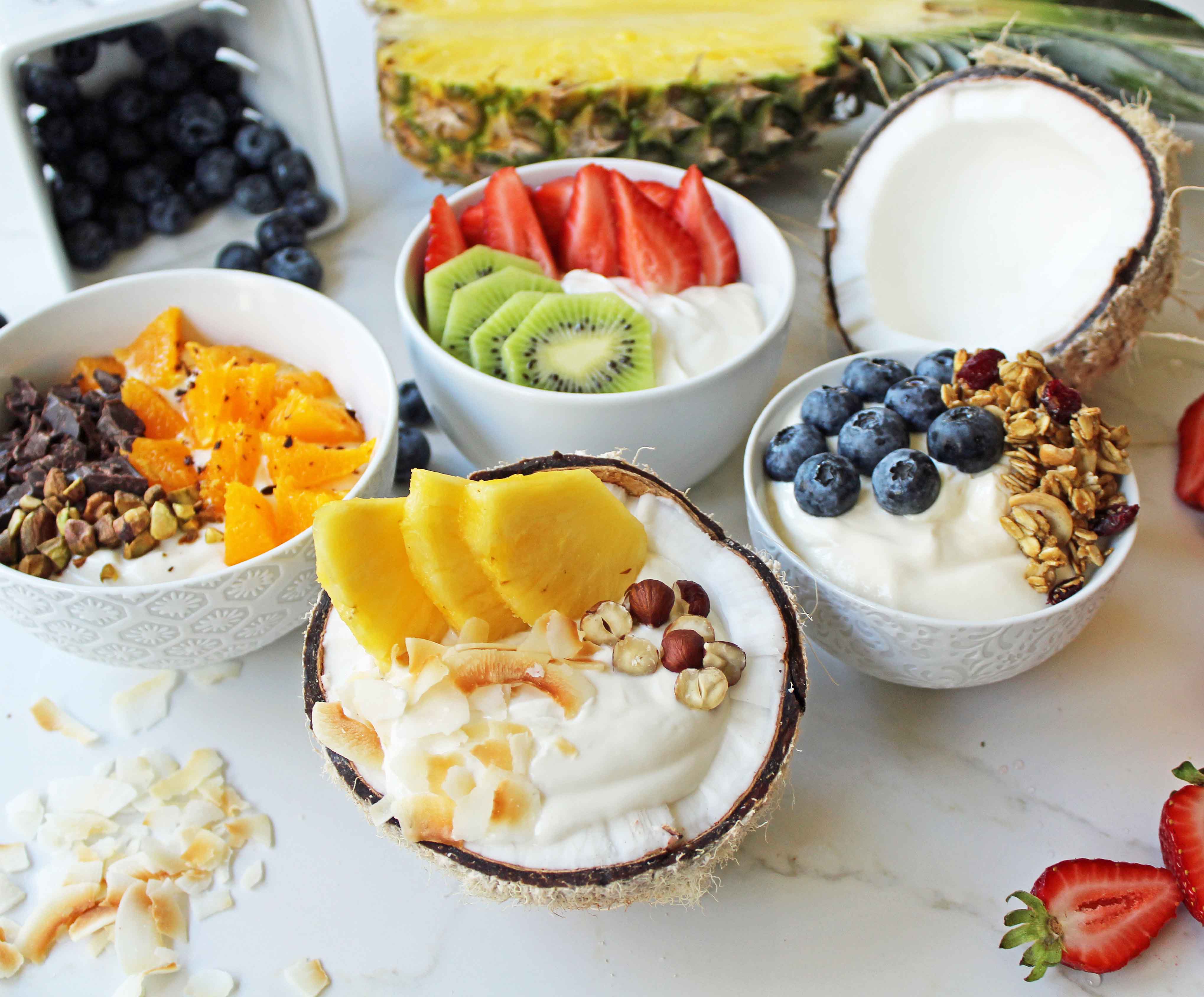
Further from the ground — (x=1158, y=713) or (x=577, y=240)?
(x=577, y=240)

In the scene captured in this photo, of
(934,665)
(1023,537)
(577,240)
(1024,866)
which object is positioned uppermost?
(577,240)

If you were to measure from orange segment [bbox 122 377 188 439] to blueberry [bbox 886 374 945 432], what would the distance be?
0.82 m

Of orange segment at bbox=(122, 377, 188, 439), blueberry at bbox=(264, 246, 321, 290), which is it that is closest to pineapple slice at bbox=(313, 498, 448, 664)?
orange segment at bbox=(122, 377, 188, 439)

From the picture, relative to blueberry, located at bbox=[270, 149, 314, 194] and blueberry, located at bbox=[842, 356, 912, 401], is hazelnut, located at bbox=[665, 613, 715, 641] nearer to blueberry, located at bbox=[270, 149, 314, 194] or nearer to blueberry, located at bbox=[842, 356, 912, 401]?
blueberry, located at bbox=[842, 356, 912, 401]

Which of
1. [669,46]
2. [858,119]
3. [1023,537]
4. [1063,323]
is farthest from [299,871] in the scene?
[858,119]

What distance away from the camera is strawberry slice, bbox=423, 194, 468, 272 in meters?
1.32

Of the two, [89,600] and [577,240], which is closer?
[89,600]

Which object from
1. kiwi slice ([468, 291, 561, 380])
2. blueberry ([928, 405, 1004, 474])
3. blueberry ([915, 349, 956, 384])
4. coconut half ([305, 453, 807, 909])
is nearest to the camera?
coconut half ([305, 453, 807, 909])

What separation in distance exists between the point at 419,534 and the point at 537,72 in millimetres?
945

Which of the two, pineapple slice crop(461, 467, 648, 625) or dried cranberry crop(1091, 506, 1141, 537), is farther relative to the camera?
dried cranberry crop(1091, 506, 1141, 537)

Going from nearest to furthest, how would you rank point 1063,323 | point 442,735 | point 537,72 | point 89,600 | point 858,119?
point 442,735
point 89,600
point 1063,323
point 537,72
point 858,119

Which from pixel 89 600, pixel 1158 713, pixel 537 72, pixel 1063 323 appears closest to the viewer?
pixel 89 600

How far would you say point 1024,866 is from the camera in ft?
3.42

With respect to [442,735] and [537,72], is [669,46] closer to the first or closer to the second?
[537,72]
